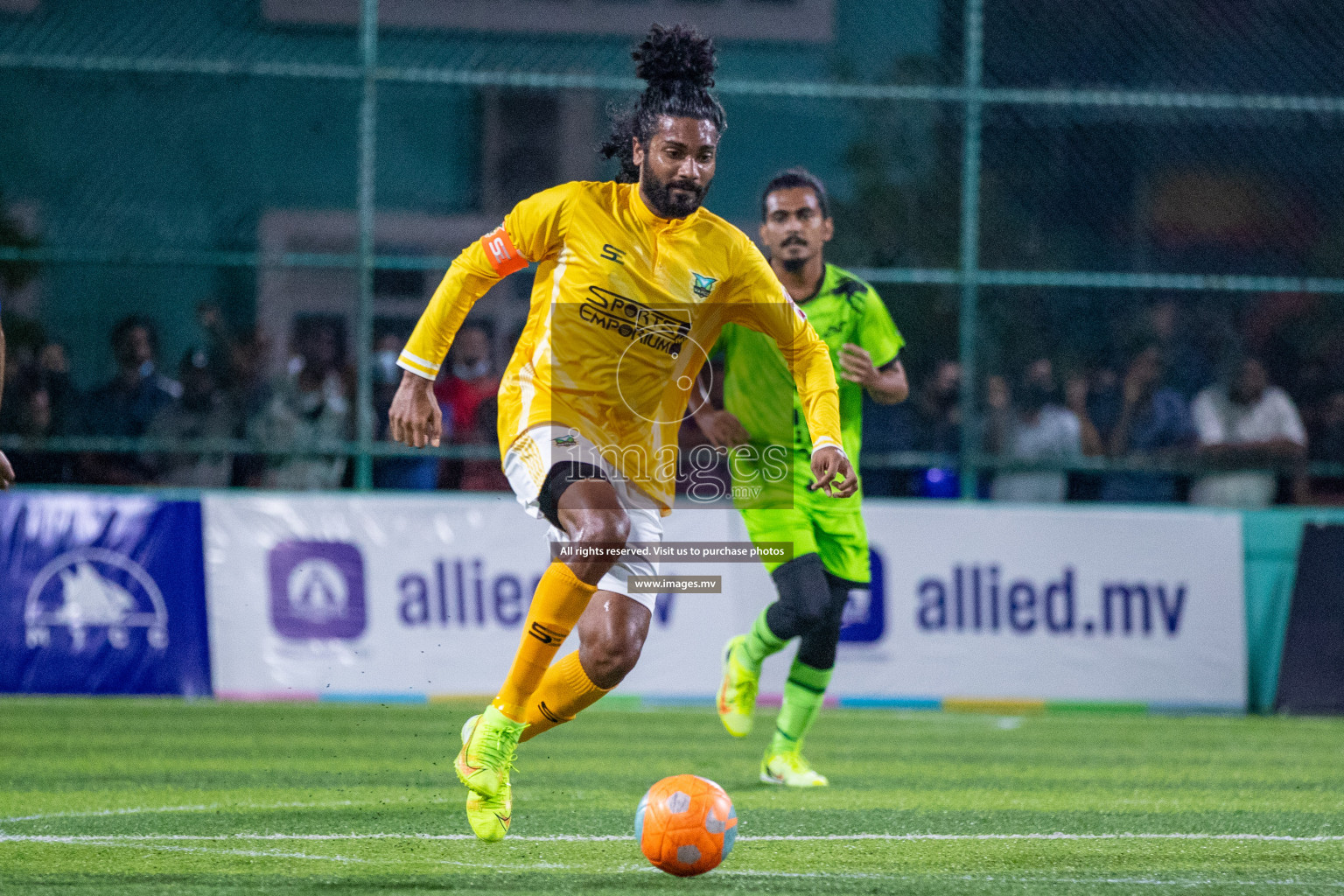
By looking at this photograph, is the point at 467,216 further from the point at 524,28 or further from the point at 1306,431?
the point at 1306,431

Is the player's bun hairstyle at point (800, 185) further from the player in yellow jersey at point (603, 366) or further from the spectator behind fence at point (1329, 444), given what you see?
the spectator behind fence at point (1329, 444)

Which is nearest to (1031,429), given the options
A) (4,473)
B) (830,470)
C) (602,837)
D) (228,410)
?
(228,410)

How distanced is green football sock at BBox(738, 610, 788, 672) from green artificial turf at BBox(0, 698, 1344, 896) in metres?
0.51

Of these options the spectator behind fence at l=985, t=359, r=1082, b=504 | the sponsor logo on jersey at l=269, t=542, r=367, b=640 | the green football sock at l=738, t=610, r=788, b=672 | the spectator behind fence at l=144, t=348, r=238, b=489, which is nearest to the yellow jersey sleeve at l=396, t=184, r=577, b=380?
the green football sock at l=738, t=610, r=788, b=672

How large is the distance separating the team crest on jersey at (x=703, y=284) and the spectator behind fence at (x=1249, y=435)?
7037 millimetres

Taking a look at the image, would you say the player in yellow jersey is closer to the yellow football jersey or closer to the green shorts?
the yellow football jersey

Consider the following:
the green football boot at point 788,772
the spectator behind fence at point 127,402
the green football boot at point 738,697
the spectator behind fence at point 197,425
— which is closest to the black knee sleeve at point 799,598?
the green football boot at point 738,697

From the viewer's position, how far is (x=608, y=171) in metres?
12.1

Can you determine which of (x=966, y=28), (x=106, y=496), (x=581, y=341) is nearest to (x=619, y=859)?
(x=581, y=341)

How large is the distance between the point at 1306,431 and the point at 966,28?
3663mm

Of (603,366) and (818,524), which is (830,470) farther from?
(818,524)

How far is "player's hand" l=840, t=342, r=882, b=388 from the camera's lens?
698 cm

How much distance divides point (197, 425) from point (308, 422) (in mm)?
723

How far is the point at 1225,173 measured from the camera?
12.4 m
